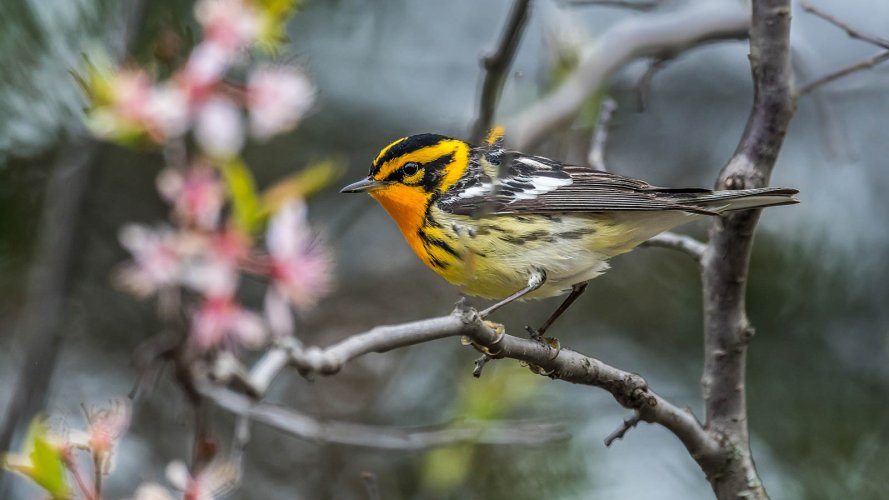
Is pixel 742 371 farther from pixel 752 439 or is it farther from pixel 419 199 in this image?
pixel 752 439

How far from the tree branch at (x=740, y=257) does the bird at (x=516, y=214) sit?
0.13m

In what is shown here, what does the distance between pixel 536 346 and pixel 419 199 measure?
1.07 metres

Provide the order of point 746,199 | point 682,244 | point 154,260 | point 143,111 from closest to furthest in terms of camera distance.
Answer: point 154,260, point 143,111, point 746,199, point 682,244

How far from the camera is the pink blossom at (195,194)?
7.08ft

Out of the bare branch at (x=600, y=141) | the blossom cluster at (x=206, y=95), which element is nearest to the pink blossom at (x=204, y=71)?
the blossom cluster at (x=206, y=95)

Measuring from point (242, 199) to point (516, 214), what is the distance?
117cm

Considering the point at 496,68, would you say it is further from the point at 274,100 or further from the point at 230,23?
the point at 230,23

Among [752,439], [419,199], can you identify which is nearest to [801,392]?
[752,439]

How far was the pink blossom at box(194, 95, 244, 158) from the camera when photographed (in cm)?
223

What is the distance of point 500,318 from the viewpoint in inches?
194

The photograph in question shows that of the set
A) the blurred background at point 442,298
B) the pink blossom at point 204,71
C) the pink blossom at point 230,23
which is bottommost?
the blurred background at point 442,298

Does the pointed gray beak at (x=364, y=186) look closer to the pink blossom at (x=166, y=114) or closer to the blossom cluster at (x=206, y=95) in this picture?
the blossom cluster at (x=206, y=95)

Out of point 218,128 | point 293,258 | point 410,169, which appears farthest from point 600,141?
point 218,128

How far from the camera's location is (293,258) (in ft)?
7.65
